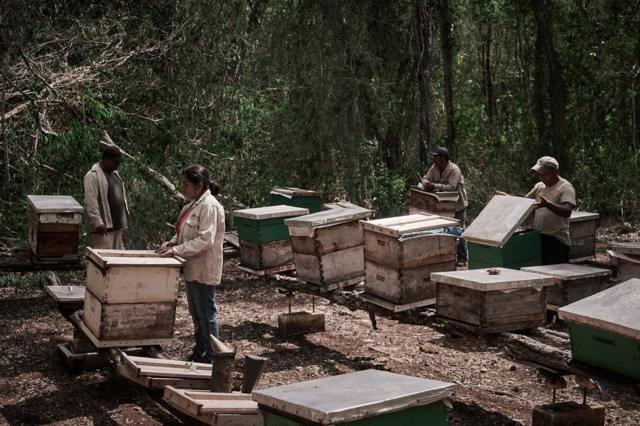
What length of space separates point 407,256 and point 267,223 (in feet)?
9.44

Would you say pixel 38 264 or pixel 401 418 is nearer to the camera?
pixel 401 418

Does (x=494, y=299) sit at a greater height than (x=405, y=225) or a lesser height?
lesser

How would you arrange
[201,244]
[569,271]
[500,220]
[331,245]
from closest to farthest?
1. [201,244]
2. [569,271]
3. [500,220]
4. [331,245]

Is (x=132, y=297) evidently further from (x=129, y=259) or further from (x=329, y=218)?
(x=329, y=218)

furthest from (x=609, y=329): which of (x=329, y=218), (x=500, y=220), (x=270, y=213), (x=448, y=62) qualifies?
(x=448, y=62)

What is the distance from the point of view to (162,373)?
282 inches

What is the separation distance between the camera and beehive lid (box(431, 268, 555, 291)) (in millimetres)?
7176

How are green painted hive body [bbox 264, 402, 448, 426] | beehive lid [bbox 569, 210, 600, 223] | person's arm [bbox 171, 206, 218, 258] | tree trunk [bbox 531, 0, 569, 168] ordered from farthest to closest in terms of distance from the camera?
1. tree trunk [bbox 531, 0, 569, 168]
2. beehive lid [bbox 569, 210, 600, 223]
3. person's arm [bbox 171, 206, 218, 258]
4. green painted hive body [bbox 264, 402, 448, 426]

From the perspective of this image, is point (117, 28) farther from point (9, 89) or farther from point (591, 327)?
point (591, 327)

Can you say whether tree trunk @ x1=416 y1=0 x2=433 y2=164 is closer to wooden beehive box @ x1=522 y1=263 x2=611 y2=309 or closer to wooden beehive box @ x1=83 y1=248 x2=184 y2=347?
wooden beehive box @ x1=522 y1=263 x2=611 y2=309

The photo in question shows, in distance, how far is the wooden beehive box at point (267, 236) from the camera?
10.6m

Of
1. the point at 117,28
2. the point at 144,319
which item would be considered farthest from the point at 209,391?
the point at 117,28

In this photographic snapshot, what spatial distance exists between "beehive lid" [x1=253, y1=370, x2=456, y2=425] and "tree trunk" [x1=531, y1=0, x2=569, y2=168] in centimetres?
1283

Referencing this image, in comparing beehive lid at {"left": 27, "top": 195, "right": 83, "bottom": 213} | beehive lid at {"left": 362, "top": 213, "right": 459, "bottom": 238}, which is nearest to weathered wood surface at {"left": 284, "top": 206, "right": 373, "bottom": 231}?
beehive lid at {"left": 362, "top": 213, "right": 459, "bottom": 238}
